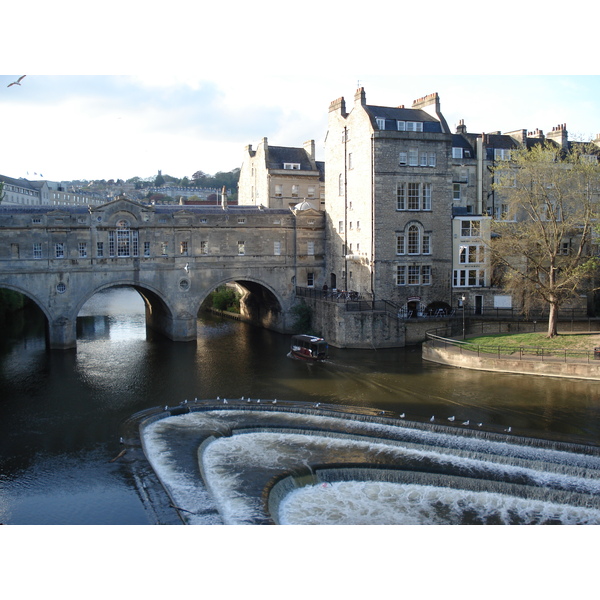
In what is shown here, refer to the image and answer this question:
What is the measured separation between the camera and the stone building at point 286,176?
195 feet

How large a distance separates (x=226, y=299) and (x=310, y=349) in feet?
76.0

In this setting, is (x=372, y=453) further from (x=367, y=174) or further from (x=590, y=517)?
(x=367, y=174)

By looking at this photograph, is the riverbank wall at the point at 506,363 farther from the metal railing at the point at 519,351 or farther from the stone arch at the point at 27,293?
the stone arch at the point at 27,293

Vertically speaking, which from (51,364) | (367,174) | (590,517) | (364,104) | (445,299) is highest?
(364,104)

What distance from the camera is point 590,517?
18.7 m

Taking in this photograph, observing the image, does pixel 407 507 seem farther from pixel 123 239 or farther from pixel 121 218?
pixel 121 218

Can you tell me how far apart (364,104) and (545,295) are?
55.9ft

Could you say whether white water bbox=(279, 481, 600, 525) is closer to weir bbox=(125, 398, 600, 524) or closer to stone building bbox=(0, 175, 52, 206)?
weir bbox=(125, 398, 600, 524)

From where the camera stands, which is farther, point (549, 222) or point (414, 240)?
point (414, 240)

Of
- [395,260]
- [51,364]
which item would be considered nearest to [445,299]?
[395,260]

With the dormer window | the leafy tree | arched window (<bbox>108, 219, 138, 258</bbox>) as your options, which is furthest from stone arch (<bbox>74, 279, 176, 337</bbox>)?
the leafy tree

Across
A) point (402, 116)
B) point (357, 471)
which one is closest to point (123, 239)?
point (402, 116)

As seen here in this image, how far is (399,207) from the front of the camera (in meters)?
43.5

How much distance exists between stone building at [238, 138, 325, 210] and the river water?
18135 mm
